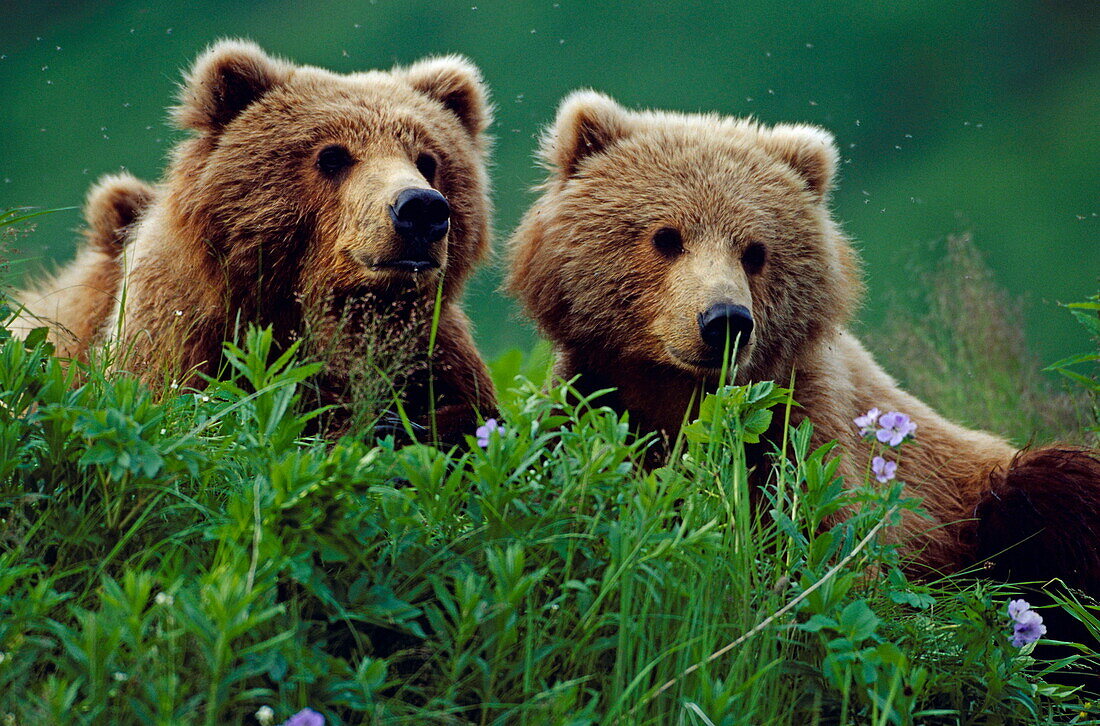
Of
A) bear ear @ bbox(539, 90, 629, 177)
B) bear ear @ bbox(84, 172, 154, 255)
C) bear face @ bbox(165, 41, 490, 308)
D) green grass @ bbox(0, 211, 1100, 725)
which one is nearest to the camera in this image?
green grass @ bbox(0, 211, 1100, 725)

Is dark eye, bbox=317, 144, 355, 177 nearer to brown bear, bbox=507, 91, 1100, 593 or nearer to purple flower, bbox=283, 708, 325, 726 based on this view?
brown bear, bbox=507, 91, 1100, 593

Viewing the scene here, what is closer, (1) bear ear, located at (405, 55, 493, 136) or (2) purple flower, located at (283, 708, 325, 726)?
(2) purple flower, located at (283, 708, 325, 726)

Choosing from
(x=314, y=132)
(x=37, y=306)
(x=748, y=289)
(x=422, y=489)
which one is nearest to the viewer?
(x=422, y=489)

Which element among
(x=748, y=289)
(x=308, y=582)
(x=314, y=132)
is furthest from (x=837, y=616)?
(x=314, y=132)

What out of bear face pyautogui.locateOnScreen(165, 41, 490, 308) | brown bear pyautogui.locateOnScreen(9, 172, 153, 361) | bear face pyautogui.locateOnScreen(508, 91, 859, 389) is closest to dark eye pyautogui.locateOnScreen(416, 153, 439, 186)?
bear face pyautogui.locateOnScreen(165, 41, 490, 308)

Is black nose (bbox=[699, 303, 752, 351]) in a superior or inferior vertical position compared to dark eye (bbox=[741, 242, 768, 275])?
inferior

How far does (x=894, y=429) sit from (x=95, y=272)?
10.8ft

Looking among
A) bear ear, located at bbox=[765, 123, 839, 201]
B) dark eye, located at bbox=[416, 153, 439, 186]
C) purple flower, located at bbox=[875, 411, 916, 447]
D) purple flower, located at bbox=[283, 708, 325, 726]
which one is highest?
bear ear, located at bbox=[765, 123, 839, 201]

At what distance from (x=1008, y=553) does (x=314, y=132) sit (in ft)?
8.23

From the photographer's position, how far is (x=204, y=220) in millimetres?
3557

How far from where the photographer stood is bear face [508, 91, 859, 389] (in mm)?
3367

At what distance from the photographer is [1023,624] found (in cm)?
246

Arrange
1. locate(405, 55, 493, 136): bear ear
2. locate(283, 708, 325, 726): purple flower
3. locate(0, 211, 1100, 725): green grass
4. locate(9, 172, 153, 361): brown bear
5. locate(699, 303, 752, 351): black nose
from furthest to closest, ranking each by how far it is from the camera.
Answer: locate(9, 172, 153, 361): brown bear → locate(405, 55, 493, 136): bear ear → locate(699, 303, 752, 351): black nose → locate(0, 211, 1100, 725): green grass → locate(283, 708, 325, 726): purple flower

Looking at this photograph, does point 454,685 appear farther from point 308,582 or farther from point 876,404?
point 876,404
